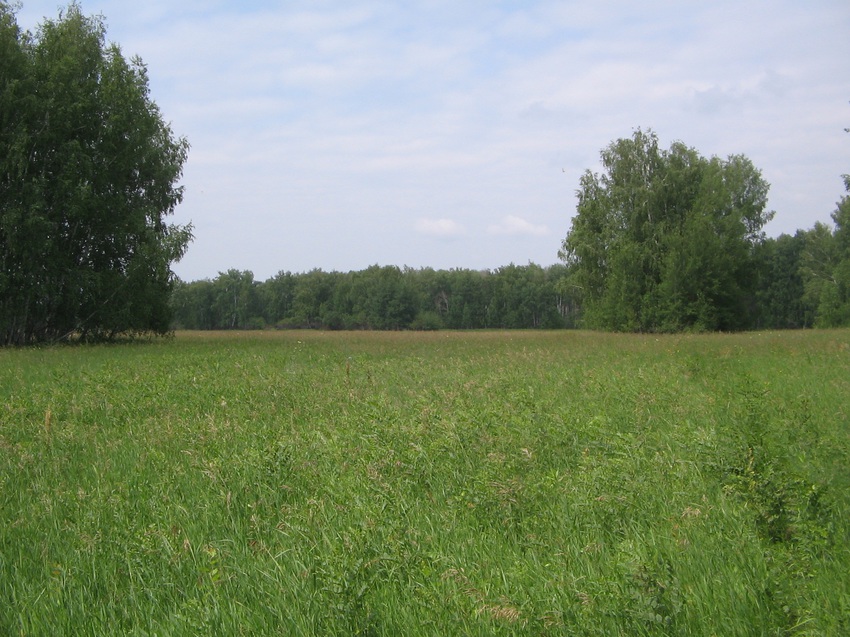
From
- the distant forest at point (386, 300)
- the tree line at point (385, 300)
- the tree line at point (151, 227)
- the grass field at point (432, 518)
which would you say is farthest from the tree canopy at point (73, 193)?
the tree line at point (385, 300)

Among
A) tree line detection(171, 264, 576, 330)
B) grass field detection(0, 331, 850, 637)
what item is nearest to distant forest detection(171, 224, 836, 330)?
tree line detection(171, 264, 576, 330)

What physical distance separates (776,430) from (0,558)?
619cm

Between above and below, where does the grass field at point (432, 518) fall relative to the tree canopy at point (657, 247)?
below

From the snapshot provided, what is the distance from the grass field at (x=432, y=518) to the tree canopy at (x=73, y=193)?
1723 centimetres

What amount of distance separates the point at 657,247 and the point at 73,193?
32381mm

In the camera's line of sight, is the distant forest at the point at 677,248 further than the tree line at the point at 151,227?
Yes

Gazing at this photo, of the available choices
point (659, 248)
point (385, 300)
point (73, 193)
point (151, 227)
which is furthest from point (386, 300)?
point (73, 193)

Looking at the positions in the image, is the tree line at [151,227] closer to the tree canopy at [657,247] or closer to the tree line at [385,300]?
the tree canopy at [657,247]

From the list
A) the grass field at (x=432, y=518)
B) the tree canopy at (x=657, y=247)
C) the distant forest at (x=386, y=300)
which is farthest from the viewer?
the distant forest at (x=386, y=300)

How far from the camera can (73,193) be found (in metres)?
23.6

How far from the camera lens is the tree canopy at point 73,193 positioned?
23.2 m

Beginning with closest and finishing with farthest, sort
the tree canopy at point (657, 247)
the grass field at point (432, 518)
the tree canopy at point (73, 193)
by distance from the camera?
the grass field at point (432, 518)
the tree canopy at point (73, 193)
the tree canopy at point (657, 247)

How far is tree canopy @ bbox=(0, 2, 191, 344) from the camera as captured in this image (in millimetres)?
23188

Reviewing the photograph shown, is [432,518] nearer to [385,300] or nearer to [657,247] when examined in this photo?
[657,247]
